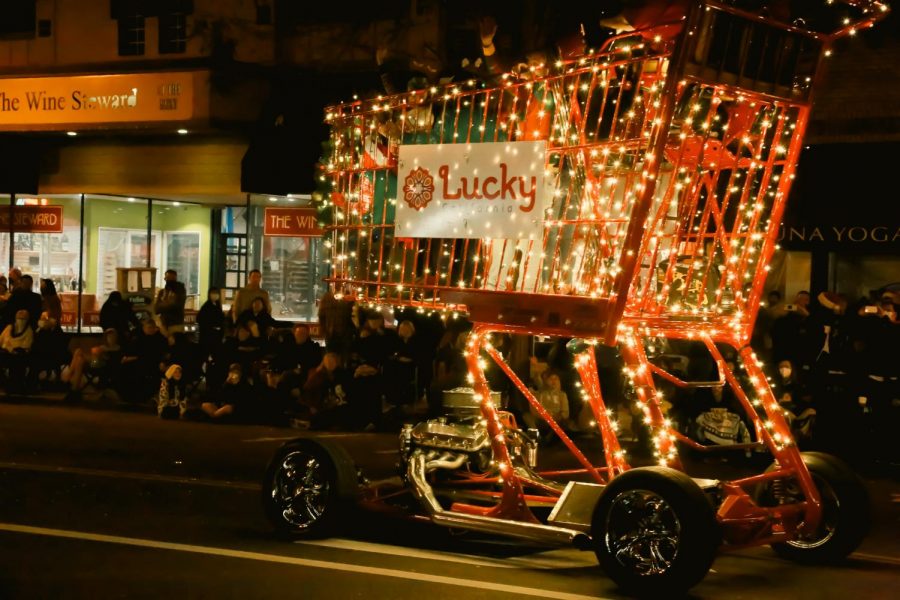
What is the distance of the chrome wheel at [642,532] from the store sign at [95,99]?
15997 millimetres

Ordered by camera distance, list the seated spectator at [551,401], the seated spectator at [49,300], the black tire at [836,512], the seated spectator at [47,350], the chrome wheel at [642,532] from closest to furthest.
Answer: the chrome wheel at [642,532] < the black tire at [836,512] < the seated spectator at [551,401] < the seated spectator at [47,350] < the seated spectator at [49,300]

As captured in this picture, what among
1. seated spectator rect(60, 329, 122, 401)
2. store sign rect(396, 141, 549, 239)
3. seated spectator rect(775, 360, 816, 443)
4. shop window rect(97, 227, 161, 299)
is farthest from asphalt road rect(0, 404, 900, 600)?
shop window rect(97, 227, 161, 299)

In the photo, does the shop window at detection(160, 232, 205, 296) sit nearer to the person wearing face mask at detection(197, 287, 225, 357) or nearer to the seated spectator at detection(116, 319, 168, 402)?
the person wearing face mask at detection(197, 287, 225, 357)

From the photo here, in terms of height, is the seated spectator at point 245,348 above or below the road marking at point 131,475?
above

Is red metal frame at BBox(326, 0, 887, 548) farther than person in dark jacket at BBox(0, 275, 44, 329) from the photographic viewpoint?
No

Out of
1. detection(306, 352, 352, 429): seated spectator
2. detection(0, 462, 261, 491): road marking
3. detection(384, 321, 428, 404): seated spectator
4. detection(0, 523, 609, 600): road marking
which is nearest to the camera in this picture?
detection(0, 523, 609, 600): road marking

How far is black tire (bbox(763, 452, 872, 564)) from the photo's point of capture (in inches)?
286

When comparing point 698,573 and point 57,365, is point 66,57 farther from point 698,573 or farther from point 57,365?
point 698,573

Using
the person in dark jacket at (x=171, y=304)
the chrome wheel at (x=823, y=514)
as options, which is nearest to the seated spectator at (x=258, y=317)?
the person in dark jacket at (x=171, y=304)

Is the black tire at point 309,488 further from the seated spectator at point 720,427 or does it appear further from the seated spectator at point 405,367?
the seated spectator at point 405,367

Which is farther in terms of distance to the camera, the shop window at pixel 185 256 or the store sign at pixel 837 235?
the shop window at pixel 185 256

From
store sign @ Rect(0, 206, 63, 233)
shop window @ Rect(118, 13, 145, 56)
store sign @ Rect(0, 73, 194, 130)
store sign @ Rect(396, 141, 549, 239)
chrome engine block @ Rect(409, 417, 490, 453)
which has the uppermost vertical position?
shop window @ Rect(118, 13, 145, 56)

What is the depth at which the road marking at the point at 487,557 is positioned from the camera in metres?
7.37

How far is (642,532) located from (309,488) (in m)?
2.31
